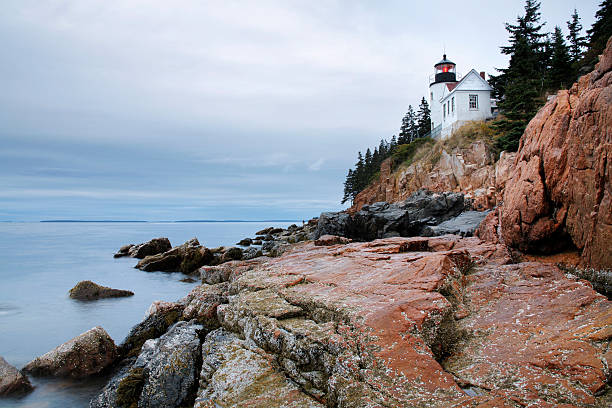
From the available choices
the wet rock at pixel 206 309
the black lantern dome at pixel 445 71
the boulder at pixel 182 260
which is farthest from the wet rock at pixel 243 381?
the black lantern dome at pixel 445 71

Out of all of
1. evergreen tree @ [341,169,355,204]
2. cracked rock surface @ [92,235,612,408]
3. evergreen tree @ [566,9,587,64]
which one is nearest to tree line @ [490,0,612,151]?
evergreen tree @ [566,9,587,64]

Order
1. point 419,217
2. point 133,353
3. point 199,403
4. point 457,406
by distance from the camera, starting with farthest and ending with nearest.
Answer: point 419,217, point 133,353, point 199,403, point 457,406

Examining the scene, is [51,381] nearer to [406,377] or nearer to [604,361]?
[406,377]

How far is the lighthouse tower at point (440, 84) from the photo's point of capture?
5675 centimetres

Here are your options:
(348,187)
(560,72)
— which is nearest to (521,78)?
(560,72)

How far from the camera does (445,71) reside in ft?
196

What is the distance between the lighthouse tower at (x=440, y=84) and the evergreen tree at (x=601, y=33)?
1851cm

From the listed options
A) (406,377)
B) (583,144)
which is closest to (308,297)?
(406,377)

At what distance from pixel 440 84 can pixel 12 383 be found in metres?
62.5

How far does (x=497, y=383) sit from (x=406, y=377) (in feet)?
3.22

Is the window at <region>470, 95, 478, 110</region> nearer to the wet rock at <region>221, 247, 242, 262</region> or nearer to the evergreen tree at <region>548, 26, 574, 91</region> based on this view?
the evergreen tree at <region>548, 26, 574, 91</region>

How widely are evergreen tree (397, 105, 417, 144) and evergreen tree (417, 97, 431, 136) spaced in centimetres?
222

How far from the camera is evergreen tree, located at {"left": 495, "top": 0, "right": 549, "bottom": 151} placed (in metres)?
33.4

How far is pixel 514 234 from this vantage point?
8789mm
